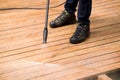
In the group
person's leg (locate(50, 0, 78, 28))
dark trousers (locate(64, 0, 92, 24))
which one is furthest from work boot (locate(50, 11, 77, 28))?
dark trousers (locate(64, 0, 92, 24))

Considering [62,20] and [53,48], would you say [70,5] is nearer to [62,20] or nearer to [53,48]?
[62,20]

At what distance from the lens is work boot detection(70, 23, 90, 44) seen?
6.85 feet

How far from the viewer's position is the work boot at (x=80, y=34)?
209cm

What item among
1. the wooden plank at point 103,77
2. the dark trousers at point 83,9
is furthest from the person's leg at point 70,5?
the wooden plank at point 103,77

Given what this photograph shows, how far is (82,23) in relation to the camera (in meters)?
2.15

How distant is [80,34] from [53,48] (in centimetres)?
25

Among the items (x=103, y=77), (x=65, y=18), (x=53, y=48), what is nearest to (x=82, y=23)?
(x=65, y=18)

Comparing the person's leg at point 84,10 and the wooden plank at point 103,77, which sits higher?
the person's leg at point 84,10

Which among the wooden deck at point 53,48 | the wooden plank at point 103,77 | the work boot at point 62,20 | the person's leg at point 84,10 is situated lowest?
the wooden plank at point 103,77

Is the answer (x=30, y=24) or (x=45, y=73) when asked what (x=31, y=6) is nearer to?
(x=30, y=24)

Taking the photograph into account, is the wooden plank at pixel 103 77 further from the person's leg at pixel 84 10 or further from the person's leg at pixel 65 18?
the person's leg at pixel 65 18

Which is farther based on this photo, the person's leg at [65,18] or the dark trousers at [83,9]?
the person's leg at [65,18]

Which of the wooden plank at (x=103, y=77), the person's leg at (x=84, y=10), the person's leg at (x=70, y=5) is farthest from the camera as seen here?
the person's leg at (x=70, y=5)

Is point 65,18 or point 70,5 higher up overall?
point 70,5
